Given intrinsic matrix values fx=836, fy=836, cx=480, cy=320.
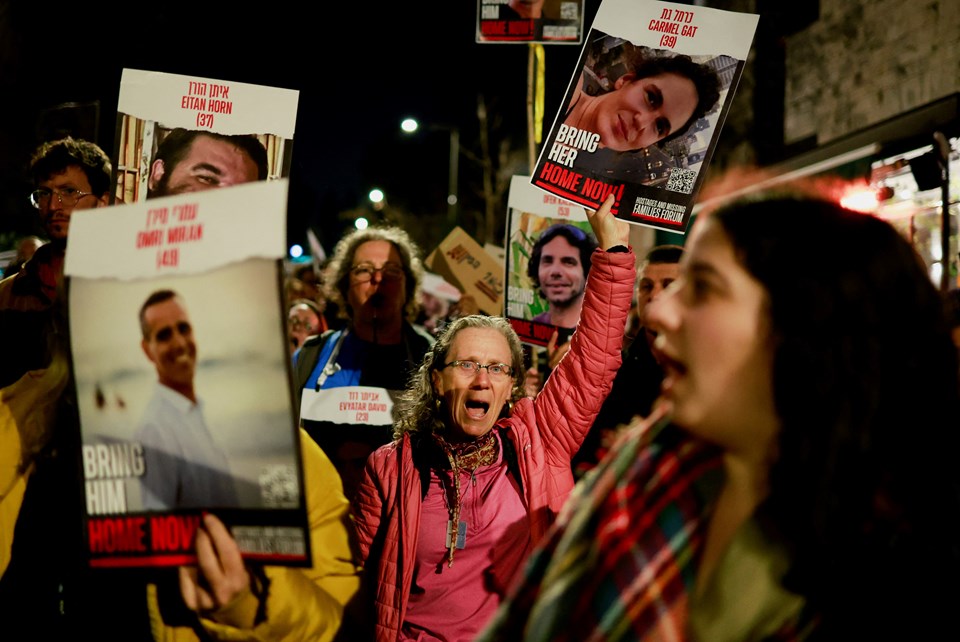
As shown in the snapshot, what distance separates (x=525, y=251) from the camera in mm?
4793

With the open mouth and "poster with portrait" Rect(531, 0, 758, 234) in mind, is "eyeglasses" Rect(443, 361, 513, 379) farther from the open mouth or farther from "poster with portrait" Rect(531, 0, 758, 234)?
"poster with portrait" Rect(531, 0, 758, 234)

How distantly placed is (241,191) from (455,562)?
1.67 metres

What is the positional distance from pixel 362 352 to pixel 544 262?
1134mm

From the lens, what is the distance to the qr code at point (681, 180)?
129 inches

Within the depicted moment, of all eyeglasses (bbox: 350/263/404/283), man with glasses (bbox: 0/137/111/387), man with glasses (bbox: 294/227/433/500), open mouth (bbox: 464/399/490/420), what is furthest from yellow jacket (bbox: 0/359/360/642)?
eyeglasses (bbox: 350/263/404/283)

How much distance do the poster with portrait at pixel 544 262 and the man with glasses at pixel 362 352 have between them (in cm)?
58

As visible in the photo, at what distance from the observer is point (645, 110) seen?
132 inches

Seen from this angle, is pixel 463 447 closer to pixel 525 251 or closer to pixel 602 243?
pixel 602 243

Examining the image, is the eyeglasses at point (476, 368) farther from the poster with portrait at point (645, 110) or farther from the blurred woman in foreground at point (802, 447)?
the blurred woman in foreground at point (802, 447)

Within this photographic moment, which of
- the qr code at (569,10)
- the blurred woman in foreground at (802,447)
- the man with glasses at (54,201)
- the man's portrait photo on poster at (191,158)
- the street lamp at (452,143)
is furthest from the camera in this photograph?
the street lamp at (452,143)

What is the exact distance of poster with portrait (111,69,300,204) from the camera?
109 inches

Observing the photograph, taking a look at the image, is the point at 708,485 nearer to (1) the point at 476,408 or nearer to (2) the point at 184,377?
(2) the point at 184,377

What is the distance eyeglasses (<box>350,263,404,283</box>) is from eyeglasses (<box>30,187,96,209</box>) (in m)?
1.75

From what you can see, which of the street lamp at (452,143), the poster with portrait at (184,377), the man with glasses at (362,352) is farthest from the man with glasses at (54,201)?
the street lamp at (452,143)
